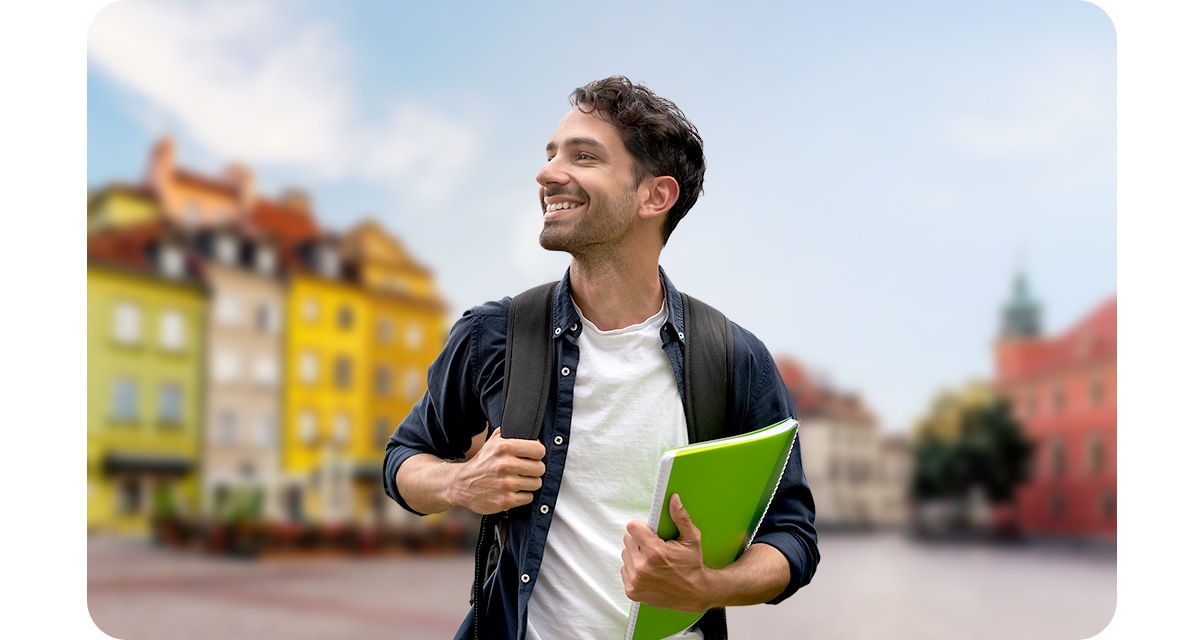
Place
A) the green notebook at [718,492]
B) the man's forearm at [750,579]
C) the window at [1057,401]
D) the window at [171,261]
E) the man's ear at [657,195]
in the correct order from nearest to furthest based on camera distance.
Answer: the green notebook at [718,492] → the man's forearm at [750,579] → the man's ear at [657,195] → the window at [171,261] → the window at [1057,401]

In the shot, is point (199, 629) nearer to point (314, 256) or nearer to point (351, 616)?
point (351, 616)

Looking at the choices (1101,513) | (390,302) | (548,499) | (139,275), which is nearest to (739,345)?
(548,499)

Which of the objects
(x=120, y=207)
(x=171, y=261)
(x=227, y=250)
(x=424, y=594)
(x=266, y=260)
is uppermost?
(x=120, y=207)

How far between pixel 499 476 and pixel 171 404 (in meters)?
17.0

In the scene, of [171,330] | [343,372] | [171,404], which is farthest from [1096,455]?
[171,330]

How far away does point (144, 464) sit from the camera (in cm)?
1686

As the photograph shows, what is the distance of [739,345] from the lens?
6.18 ft

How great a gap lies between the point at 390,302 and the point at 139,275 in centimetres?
425

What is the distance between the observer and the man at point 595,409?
5.74 feet

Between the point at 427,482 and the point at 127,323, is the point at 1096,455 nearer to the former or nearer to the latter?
the point at 127,323

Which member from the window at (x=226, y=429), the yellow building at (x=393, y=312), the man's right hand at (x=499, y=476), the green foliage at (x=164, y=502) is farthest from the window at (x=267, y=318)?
the man's right hand at (x=499, y=476)

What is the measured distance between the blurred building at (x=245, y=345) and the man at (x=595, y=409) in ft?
52.9

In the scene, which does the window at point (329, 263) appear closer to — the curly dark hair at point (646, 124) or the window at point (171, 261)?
the window at point (171, 261)

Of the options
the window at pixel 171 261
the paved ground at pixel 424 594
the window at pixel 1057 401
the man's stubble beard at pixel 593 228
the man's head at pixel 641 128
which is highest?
the window at pixel 171 261
